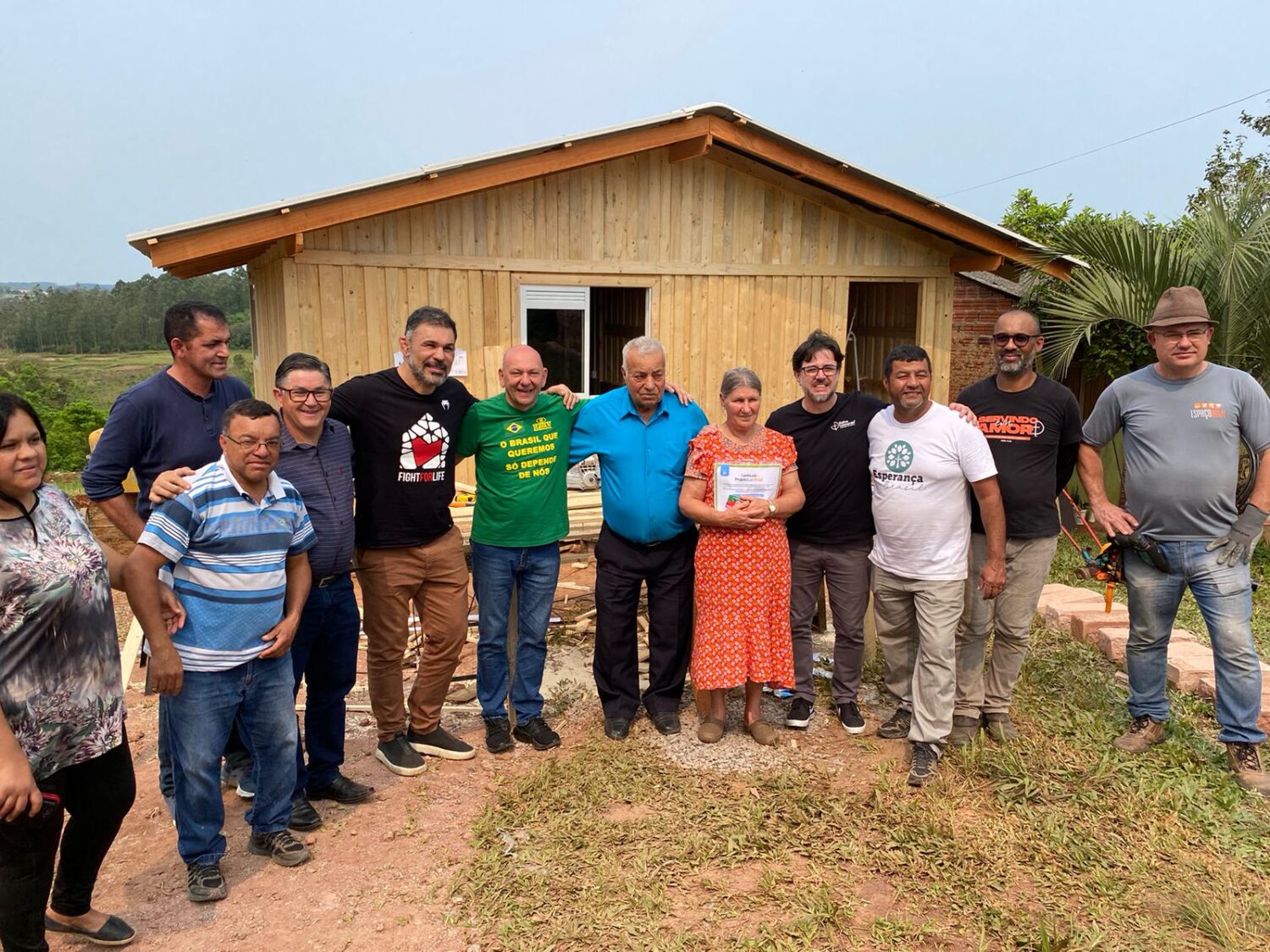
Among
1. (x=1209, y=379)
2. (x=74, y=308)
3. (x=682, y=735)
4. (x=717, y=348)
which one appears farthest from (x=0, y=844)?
(x=74, y=308)

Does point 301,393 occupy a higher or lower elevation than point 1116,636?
higher

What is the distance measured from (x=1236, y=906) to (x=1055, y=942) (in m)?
0.71

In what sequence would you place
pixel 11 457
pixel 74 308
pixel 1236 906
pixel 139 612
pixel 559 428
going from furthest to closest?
pixel 74 308, pixel 559 428, pixel 1236 906, pixel 139 612, pixel 11 457

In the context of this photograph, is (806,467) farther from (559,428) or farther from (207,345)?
(207,345)

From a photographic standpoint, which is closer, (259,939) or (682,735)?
(259,939)

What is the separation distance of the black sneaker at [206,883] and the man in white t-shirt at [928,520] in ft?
9.42

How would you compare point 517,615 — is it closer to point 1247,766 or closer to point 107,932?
point 107,932

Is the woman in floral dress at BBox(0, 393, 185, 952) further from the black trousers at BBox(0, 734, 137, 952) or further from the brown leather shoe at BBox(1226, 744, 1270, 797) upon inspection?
the brown leather shoe at BBox(1226, 744, 1270, 797)

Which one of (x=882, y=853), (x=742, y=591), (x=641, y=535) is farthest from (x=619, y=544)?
(x=882, y=853)

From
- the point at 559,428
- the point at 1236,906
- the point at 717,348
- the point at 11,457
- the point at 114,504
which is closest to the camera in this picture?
the point at 11,457

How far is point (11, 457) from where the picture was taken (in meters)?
2.40

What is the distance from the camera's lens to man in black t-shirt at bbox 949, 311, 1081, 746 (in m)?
4.10

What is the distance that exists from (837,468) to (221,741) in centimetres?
289

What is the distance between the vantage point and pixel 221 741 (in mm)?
3195
